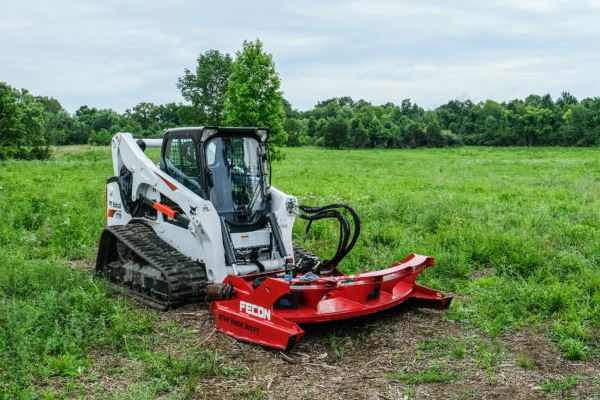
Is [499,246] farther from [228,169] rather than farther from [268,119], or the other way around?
[268,119]

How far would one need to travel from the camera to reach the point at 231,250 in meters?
7.40

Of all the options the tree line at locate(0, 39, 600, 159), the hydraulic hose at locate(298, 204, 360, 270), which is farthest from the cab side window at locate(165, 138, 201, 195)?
the tree line at locate(0, 39, 600, 159)

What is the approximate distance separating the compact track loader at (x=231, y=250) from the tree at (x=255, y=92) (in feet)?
54.6

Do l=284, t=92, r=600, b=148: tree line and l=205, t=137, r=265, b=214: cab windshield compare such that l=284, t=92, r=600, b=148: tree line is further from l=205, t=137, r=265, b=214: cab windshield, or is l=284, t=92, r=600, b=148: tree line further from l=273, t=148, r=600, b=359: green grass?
l=205, t=137, r=265, b=214: cab windshield

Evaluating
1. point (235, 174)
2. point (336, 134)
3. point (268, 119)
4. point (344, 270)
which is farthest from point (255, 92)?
point (336, 134)

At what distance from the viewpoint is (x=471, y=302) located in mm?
7902

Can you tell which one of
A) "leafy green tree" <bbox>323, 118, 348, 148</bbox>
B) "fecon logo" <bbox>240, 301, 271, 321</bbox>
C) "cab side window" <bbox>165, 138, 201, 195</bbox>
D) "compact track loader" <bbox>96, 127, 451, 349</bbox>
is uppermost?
"leafy green tree" <bbox>323, 118, 348, 148</bbox>

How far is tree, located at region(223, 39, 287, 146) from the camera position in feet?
83.2

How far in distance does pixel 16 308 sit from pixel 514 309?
6.06m

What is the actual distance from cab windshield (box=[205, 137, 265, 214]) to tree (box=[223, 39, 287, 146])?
17.4 metres

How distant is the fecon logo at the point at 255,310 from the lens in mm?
6379

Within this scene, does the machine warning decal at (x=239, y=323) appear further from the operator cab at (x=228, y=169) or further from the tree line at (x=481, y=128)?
the tree line at (x=481, y=128)

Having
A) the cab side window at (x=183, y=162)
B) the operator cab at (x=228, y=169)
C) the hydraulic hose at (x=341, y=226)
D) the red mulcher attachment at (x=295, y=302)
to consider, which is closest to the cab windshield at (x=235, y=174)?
the operator cab at (x=228, y=169)

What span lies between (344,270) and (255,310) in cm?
329
